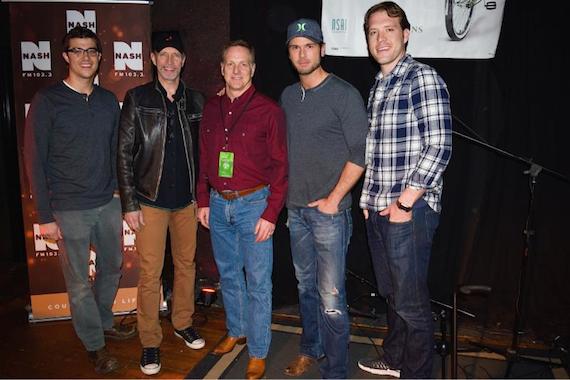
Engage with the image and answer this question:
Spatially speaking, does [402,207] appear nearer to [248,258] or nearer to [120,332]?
[248,258]

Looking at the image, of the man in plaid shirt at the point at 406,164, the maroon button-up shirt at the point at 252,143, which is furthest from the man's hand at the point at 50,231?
the man in plaid shirt at the point at 406,164

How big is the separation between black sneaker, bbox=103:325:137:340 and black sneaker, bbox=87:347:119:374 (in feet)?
1.11

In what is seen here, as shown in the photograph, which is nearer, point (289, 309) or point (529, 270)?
point (529, 270)

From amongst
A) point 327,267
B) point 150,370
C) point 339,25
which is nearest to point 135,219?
point 150,370

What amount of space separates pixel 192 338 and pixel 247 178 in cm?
130

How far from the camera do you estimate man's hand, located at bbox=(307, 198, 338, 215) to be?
2.34 metres

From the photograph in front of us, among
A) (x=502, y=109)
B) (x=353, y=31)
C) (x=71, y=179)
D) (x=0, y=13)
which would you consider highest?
(x=0, y=13)

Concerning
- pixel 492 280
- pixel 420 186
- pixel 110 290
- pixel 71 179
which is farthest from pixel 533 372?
pixel 71 179

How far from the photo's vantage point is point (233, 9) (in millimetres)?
3443

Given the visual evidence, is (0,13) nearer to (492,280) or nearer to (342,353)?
(342,353)

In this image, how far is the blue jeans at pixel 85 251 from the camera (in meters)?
2.77

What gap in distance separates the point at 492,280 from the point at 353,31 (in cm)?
209

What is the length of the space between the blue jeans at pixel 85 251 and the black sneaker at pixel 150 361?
30 cm

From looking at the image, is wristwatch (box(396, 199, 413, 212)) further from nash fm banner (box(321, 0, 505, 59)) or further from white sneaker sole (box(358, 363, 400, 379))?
nash fm banner (box(321, 0, 505, 59))
